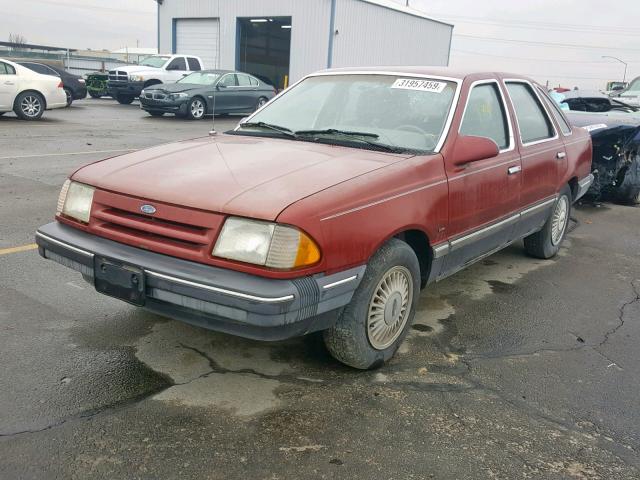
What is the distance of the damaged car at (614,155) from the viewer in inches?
302

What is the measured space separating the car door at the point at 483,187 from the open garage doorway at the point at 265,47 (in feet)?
89.1

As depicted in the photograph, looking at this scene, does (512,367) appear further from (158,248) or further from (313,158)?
(158,248)

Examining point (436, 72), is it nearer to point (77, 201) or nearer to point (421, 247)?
point (421, 247)

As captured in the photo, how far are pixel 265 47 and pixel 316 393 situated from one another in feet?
122

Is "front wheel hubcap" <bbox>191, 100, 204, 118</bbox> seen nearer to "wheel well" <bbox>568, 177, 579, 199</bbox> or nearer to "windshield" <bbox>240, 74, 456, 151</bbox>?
"wheel well" <bbox>568, 177, 579, 199</bbox>

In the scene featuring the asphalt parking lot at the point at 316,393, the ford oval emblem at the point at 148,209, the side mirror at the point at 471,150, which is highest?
the side mirror at the point at 471,150

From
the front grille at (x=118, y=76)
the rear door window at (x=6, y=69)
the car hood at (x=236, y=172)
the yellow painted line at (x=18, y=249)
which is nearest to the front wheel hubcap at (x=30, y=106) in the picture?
the rear door window at (x=6, y=69)

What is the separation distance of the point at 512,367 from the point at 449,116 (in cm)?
158

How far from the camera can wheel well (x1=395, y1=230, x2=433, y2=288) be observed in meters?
3.56

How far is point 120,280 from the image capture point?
9.77ft

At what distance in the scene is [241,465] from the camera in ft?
8.28

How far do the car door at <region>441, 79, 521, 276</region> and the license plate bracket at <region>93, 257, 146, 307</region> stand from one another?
73.5 inches

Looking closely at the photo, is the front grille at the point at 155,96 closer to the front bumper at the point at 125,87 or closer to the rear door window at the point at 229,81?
the rear door window at the point at 229,81

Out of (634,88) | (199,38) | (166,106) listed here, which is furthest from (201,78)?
(199,38)
